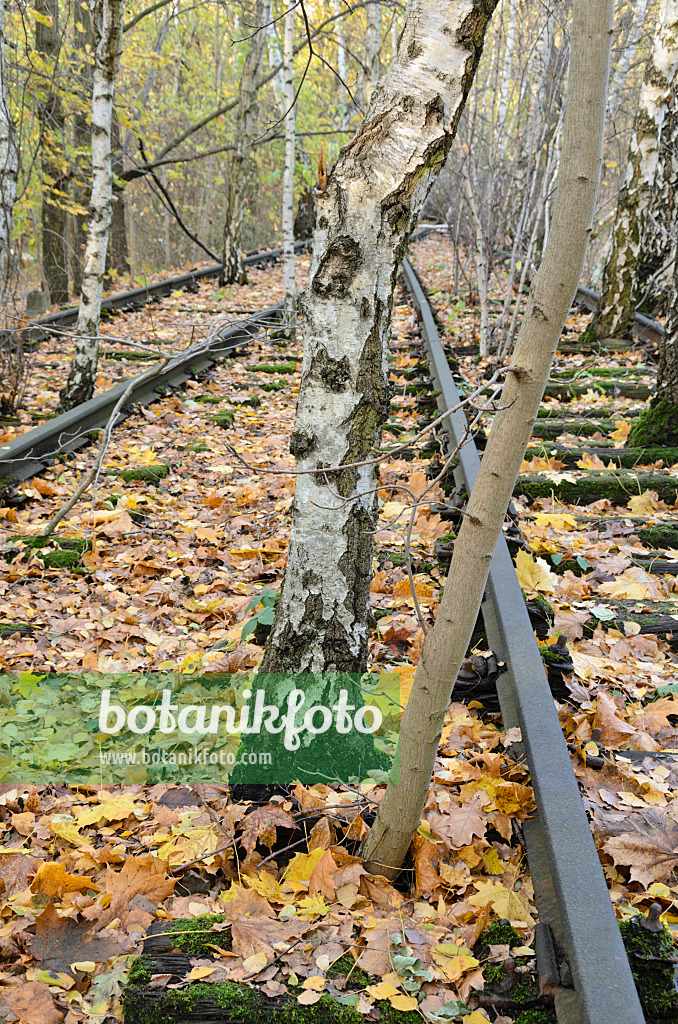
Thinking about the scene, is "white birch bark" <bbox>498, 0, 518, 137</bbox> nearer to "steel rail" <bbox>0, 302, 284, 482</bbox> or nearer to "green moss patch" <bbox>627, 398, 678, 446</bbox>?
"green moss patch" <bbox>627, 398, 678, 446</bbox>

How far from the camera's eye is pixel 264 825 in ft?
7.30

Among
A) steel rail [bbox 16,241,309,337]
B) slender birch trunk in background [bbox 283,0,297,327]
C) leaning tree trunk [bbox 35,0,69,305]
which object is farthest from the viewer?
leaning tree trunk [bbox 35,0,69,305]

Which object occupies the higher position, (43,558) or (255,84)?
(255,84)

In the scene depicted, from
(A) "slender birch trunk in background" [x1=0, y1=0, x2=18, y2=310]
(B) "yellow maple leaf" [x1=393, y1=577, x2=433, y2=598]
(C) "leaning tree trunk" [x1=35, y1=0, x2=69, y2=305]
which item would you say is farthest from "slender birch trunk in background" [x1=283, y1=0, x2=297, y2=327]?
(B) "yellow maple leaf" [x1=393, y1=577, x2=433, y2=598]

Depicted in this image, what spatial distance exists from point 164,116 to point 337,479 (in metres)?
23.7

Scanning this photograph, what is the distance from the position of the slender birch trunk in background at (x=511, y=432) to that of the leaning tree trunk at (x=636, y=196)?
281 inches

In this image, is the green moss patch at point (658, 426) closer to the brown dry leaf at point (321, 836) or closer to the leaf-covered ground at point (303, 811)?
the leaf-covered ground at point (303, 811)

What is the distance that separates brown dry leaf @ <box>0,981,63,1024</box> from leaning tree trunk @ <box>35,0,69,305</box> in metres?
11.7

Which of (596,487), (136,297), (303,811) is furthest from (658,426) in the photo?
(136,297)

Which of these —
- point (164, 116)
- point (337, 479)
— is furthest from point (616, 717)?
point (164, 116)

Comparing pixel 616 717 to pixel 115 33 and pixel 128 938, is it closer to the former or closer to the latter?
pixel 128 938

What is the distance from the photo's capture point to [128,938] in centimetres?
204

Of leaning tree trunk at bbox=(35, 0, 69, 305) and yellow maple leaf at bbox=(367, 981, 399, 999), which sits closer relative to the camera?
yellow maple leaf at bbox=(367, 981, 399, 999)

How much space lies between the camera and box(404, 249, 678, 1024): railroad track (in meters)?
1.38
